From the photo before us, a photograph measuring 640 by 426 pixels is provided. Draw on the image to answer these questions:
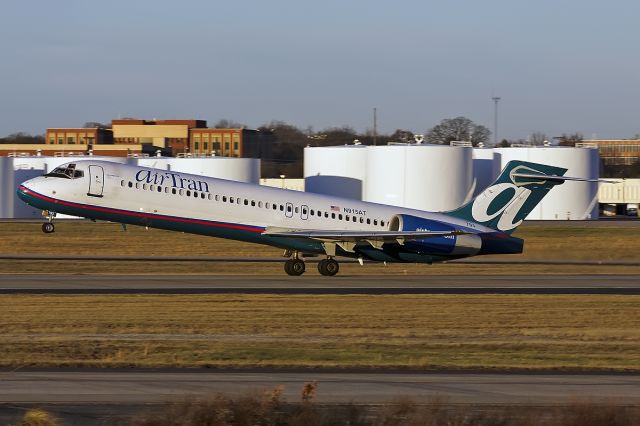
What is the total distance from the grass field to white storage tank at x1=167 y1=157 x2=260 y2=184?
1767cm

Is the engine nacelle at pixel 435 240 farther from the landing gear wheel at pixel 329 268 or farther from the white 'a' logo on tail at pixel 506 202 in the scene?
the landing gear wheel at pixel 329 268

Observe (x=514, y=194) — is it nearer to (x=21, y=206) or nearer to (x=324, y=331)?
(x=324, y=331)

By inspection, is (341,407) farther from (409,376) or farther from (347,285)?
(347,285)

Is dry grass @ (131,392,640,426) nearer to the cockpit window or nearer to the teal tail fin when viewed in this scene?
the cockpit window

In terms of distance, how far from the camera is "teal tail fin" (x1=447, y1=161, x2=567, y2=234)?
43.8m

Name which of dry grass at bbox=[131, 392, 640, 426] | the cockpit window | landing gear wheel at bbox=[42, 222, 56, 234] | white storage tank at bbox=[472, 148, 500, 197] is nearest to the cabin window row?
the cockpit window

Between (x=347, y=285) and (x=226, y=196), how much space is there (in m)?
6.91

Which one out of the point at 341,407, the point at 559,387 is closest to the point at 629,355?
the point at 559,387

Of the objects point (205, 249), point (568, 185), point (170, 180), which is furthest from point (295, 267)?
point (568, 185)

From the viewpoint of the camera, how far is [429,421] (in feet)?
46.1

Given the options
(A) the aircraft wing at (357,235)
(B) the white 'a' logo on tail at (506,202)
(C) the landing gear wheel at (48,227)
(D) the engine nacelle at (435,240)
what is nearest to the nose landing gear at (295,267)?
(A) the aircraft wing at (357,235)

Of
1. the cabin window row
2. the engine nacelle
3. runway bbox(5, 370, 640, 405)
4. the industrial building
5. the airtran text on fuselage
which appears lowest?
runway bbox(5, 370, 640, 405)

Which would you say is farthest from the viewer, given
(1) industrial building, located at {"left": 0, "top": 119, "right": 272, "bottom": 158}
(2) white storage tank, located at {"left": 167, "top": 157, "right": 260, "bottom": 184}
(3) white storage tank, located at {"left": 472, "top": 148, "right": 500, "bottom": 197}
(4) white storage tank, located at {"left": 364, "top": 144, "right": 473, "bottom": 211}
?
(1) industrial building, located at {"left": 0, "top": 119, "right": 272, "bottom": 158}

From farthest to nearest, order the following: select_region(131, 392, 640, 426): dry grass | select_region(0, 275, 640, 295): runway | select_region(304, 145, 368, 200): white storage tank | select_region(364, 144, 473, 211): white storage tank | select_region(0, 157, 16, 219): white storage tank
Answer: select_region(0, 157, 16, 219): white storage tank < select_region(304, 145, 368, 200): white storage tank < select_region(364, 144, 473, 211): white storage tank < select_region(0, 275, 640, 295): runway < select_region(131, 392, 640, 426): dry grass
